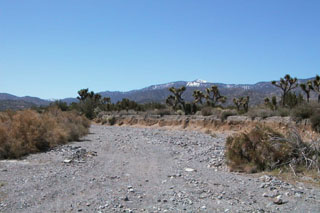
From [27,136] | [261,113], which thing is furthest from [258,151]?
[261,113]

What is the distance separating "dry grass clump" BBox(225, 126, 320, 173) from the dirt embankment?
24.4 ft

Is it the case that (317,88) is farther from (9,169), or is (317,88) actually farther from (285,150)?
(9,169)

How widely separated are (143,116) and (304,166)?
2869cm

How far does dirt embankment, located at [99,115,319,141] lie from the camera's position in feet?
62.4

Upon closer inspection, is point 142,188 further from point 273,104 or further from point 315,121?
point 273,104

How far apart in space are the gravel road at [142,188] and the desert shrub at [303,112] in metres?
9.42

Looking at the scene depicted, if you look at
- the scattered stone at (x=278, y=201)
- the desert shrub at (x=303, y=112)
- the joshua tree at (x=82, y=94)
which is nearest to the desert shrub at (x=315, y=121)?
the desert shrub at (x=303, y=112)

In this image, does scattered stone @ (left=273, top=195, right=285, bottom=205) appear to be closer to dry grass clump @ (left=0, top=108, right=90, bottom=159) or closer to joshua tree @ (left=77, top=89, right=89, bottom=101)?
dry grass clump @ (left=0, top=108, right=90, bottom=159)

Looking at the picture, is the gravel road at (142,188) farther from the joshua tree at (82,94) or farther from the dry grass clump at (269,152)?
the joshua tree at (82,94)

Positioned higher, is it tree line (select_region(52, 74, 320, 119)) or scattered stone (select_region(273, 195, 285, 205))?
tree line (select_region(52, 74, 320, 119))

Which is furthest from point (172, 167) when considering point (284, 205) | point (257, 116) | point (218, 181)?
point (257, 116)

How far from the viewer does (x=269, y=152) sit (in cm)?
999

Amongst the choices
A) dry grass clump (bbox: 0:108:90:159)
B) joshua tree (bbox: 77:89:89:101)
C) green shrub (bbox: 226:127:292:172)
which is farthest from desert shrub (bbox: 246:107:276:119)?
joshua tree (bbox: 77:89:89:101)

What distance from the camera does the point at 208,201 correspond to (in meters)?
6.99
